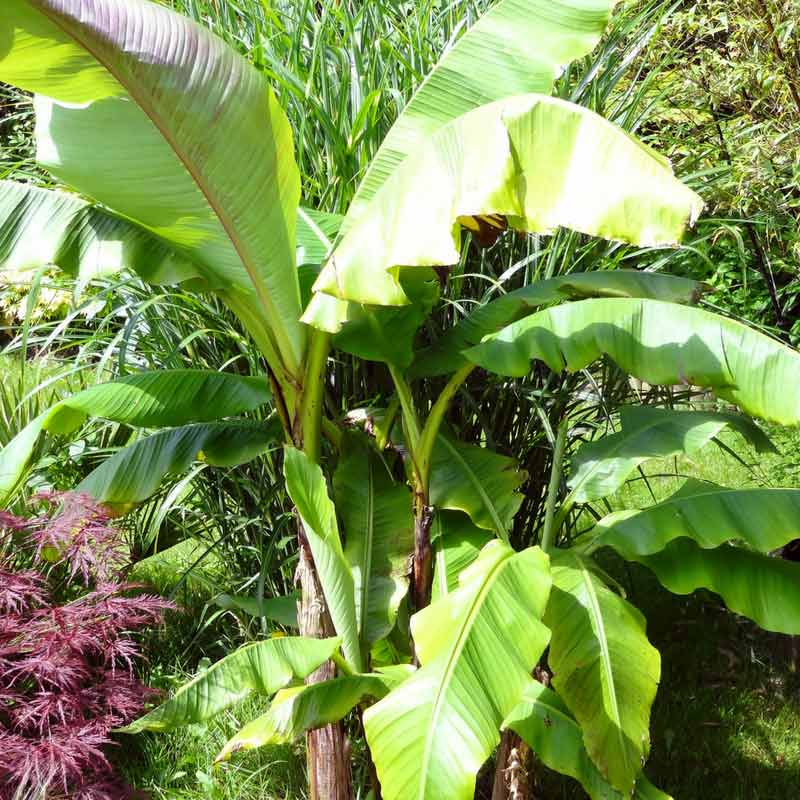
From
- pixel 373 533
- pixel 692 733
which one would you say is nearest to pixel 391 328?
pixel 373 533

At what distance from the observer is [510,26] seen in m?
3.05

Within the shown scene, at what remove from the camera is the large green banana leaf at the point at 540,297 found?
3053mm

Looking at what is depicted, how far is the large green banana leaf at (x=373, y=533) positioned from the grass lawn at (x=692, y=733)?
2.78ft

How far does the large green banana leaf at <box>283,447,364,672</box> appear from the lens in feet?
8.88

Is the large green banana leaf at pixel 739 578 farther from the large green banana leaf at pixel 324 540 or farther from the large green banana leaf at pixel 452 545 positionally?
the large green banana leaf at pixel 324 540

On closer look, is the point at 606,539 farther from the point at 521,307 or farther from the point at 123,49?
the point at 123,49

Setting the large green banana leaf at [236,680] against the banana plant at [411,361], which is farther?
the large green banana leaf at [236,680]

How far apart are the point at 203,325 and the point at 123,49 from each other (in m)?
1.55

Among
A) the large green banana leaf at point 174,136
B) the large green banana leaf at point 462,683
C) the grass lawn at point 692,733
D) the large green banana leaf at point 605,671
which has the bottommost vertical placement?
the grass lawn at point 692,733

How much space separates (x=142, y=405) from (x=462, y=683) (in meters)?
1.35

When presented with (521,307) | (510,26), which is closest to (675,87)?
(510,26)

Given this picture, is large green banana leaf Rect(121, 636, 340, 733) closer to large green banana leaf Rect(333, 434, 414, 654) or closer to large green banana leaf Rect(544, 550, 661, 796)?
large green banana leaf Rect(333, 434, 414, 654)

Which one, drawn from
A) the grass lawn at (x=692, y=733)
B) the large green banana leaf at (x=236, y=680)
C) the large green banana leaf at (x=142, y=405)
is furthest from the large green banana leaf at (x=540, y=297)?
the large green banana leaf at (x=236, y=680)

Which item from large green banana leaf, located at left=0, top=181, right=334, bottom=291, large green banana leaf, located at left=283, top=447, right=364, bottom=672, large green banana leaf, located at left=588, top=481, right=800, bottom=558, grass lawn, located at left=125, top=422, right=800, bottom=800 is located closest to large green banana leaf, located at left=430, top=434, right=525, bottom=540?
large green banana leaf, located at left=588, top=481, right=800, bottom=558
